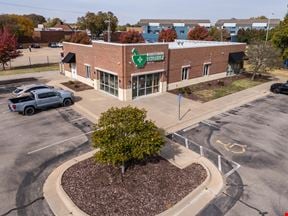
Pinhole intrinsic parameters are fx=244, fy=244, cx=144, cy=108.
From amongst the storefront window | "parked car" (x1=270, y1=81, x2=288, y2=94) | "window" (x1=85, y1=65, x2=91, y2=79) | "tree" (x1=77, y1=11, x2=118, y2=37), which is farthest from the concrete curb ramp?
"tree" (x1=77, y1=11, x2=118, y2=37)

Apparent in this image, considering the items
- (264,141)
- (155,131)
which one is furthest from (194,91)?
(155,131)

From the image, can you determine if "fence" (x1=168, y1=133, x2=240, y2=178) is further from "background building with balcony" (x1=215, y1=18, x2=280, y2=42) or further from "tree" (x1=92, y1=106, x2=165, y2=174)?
"background building with balcony" (x1=215, y1=18, x2=280, y2=42)

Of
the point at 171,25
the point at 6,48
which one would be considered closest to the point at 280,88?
the point at 6,48

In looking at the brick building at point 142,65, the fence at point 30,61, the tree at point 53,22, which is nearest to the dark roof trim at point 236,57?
the brick building at point 142,65

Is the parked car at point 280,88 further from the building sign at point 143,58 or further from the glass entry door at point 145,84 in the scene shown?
the building sign at point 143,58

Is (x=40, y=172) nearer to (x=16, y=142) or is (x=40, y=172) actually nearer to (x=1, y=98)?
(x=16, y=142)

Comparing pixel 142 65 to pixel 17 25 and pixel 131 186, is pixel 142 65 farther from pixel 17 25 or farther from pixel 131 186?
pixel 17 25
